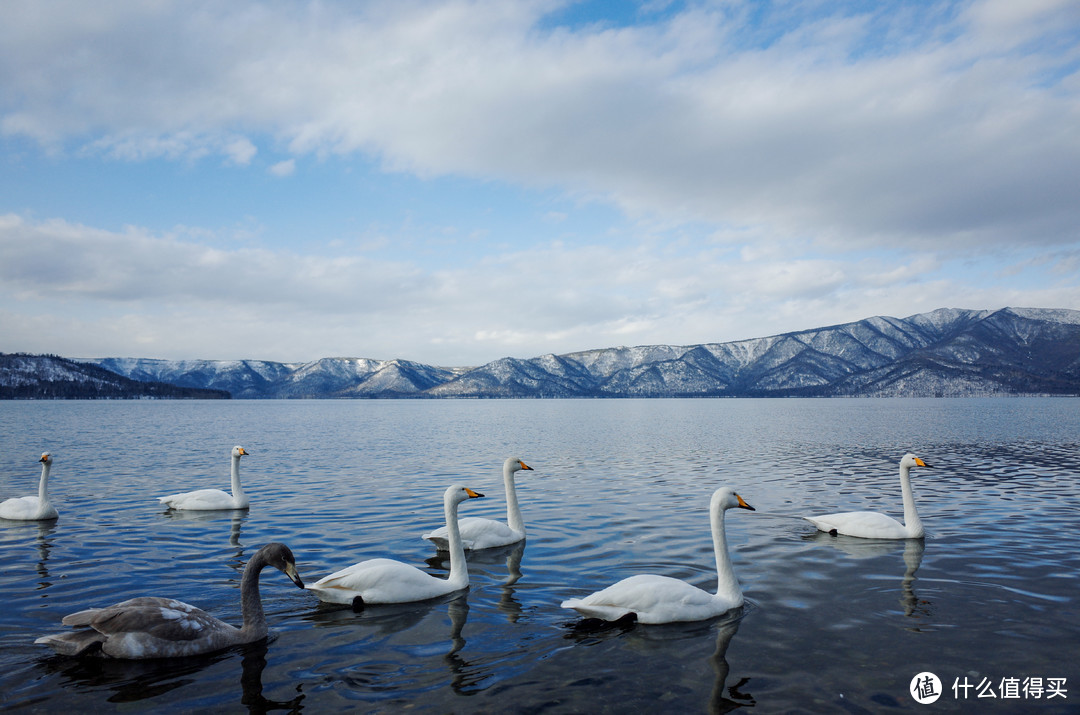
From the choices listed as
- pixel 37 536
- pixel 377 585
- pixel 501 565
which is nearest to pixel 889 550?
pixel 501 565

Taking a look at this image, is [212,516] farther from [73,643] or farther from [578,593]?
[578,593]

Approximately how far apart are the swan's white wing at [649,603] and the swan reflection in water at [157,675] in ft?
14.2

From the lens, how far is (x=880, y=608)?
1059cm

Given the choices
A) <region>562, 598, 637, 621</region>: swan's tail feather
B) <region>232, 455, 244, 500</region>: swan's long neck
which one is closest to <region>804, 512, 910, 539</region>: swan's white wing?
<region>562, 598, 637, 621</region>: swan's tail feather

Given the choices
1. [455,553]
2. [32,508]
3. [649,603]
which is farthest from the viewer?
[32,508]

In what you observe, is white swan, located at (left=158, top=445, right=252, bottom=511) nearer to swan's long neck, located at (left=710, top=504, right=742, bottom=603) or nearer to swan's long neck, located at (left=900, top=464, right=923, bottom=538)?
swan's long neck, located at (left=710, top=504, right=742, bottom=603)

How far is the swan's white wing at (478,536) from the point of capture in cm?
1466

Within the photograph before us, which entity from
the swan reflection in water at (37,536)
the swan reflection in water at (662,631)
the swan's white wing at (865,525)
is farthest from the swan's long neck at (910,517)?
the swan reflection in water at (37,536)

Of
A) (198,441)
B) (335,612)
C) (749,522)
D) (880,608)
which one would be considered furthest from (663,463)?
(198,441)

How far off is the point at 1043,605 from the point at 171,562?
17048 mm

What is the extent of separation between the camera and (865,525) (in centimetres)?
1560

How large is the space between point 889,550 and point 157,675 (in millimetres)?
14693

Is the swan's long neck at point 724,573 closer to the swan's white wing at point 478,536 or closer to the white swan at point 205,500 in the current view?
the swan's white wing at point 478,536

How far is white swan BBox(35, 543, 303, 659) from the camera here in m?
8.07
